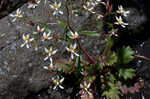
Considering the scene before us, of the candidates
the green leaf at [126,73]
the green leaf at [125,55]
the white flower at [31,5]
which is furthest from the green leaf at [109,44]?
the white flower at [31,5]

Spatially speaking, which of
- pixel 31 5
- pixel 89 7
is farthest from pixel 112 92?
pixel 31 5

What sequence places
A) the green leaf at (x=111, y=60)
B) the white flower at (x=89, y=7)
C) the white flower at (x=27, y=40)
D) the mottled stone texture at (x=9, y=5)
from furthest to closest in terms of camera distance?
1. the mottled stone texture at (x=9, y=5)
2. the white flower at (x=89, y=7)
3. the green leaf at (x=111, y=60)
4. the white flower at (x=27, y=40)

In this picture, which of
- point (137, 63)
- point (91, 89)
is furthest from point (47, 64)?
point (137, 63)

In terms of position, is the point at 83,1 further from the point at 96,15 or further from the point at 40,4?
the point at 40,4

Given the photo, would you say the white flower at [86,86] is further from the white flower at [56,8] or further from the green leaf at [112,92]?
the white flower at [56,8]

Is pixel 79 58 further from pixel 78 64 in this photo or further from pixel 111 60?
pixel 111 60

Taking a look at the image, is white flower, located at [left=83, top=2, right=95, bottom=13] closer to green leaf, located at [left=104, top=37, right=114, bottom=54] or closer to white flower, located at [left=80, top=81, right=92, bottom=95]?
green leaf, located at [left=104, top=37, right=114, bottom=54]
